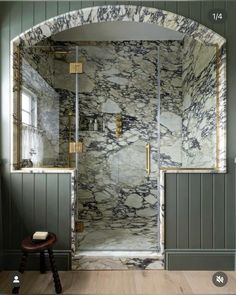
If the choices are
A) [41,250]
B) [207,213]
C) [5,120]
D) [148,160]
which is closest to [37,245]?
[41,250]

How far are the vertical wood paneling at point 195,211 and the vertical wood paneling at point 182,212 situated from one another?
37 millimetres

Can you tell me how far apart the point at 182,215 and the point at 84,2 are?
2.14 metres

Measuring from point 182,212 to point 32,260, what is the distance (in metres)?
1.45

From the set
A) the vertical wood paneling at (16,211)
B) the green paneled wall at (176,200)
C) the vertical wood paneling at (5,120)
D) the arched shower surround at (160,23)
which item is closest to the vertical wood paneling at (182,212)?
the green paneled wall at (176,200)

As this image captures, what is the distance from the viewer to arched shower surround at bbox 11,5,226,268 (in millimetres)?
2408

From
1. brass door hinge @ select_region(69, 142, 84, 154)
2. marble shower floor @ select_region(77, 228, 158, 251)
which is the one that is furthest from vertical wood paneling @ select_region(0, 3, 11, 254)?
marble shower floor @ select_region(77, 228, 158, 251)

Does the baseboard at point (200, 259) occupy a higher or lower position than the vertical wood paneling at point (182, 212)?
lower

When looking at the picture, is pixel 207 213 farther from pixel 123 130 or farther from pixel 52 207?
Result: pixel 123 130

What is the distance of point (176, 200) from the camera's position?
2471mm

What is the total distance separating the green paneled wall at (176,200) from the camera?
2449 mm

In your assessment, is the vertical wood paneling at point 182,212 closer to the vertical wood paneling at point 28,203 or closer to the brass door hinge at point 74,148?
the brass door hinge at point 74,148

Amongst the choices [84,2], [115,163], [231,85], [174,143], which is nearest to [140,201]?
[115,163]

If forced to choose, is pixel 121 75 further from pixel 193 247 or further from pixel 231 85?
pixel 193 247

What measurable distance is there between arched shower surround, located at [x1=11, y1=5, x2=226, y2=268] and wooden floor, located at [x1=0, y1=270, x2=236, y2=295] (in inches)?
8.7
